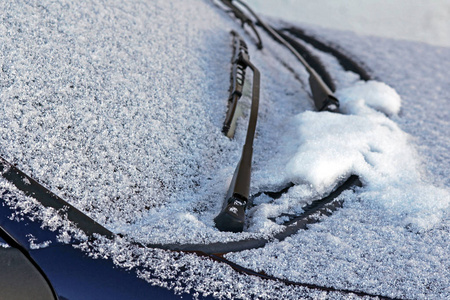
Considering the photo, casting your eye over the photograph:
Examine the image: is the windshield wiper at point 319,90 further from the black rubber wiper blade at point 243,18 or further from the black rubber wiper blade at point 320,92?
the black rubber wiper blade at point 243,18

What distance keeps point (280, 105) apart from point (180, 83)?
1.28 ft

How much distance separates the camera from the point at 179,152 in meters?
1.13

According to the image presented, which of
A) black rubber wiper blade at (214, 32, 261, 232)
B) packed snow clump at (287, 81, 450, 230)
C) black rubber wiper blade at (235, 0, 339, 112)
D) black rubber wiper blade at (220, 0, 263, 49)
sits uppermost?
black rubber wiper blade at (220, 0, 263, 49)

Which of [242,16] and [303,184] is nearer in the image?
[303,184]

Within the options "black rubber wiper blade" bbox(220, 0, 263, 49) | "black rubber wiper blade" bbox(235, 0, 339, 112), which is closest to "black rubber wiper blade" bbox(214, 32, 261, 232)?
"black rubber wiper blade" bbox(235, 0, 339, 112)

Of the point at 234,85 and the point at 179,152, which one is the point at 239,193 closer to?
the point at 179,152

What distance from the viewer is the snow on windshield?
91 centimetres

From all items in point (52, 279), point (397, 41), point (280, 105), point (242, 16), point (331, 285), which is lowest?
point (52, 279)

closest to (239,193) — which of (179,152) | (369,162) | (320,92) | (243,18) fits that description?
(179,152)

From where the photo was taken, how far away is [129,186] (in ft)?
3.26

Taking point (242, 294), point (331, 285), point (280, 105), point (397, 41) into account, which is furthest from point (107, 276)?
point (397, 41)

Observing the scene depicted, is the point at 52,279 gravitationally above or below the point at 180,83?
below

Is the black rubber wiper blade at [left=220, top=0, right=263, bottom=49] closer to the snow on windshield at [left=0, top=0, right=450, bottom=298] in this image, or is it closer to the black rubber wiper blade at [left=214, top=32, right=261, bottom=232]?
the snow on windshield at [left=0, top=0, right=450, bottom=298]

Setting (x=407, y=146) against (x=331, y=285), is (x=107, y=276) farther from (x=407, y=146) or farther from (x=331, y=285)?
(x=407, y=146)
